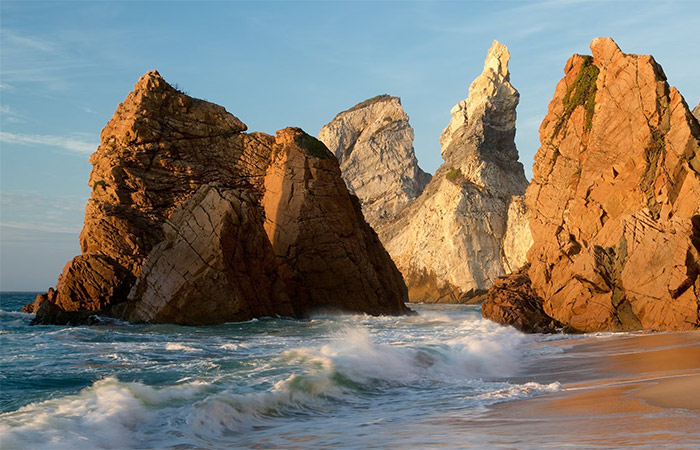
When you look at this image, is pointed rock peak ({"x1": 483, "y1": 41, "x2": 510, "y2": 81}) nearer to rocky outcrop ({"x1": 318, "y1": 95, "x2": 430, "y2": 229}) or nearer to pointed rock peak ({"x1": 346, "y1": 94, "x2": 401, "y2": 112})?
rocky outcrop ({"x1": 318, "y1": 95, "x2": 430, "y2": 229})

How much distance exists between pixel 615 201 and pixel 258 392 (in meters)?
19.9

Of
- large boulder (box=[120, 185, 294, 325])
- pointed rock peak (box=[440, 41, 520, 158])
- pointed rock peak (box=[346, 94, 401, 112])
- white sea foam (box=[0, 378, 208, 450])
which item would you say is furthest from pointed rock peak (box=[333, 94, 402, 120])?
white sea foam (box=[0, 378, 208, 450])

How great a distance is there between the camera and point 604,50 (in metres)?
29.5

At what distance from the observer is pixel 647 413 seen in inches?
277

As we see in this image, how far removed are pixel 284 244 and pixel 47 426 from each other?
2567 centimetres

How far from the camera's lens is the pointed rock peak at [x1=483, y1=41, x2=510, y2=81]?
78375 mm

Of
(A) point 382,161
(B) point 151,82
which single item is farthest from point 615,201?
(A) point 382,161

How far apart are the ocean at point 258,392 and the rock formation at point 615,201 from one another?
16.0ft

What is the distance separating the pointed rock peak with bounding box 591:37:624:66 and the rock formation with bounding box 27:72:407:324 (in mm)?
14171

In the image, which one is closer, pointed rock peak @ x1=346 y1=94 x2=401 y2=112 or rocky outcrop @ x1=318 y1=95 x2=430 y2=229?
rocky outcrop @ x1=318 y1=95 x2=430 y2=229

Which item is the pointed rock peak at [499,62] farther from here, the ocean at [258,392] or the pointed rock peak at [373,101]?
the ocean at [258,392]

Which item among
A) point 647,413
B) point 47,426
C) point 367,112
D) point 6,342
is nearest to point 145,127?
point 6,342

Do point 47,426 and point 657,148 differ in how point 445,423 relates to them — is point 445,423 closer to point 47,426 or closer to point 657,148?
point 47,426

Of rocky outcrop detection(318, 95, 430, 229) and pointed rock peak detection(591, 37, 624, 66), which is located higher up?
rocky outcrop detection(318, 95, 430, 229)
